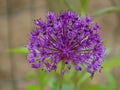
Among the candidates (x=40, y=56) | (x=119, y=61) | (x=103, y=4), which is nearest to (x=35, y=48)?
(x=40, y=56)

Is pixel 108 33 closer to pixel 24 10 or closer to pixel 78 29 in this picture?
pixel 24 10

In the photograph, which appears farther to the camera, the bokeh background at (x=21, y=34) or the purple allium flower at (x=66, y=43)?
the bokeh background at (x=21, y=34)

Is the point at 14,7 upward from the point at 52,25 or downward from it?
upward

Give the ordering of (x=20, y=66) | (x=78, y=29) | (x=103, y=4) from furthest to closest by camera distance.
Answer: (x=20, y=66)
(x=103, y=4)
(x=78, y=29)

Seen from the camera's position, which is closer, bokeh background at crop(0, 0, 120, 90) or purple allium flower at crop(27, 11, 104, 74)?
purple allium flower at crop(27, 11, 104, 74)

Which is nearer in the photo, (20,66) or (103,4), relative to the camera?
(103,4)

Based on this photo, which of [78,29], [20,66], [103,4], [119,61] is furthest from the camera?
[20,66]

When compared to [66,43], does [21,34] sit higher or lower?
higher

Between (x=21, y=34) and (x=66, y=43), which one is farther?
(x=21, y=34)
